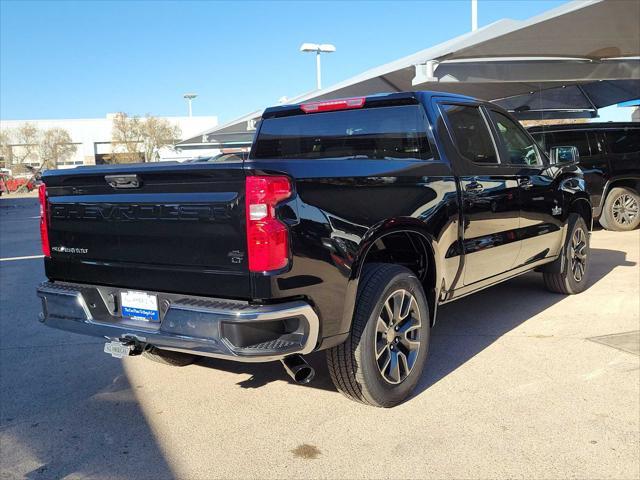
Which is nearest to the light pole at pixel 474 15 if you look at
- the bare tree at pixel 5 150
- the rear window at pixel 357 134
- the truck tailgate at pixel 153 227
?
the rear window at pixel 357 134

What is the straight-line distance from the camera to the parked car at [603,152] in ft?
36.1

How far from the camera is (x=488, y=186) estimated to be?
4.59 meters

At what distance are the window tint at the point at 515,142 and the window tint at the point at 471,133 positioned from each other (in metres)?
0.28

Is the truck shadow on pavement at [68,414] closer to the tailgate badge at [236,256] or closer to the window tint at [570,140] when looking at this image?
the tailgate badge at [236,256]

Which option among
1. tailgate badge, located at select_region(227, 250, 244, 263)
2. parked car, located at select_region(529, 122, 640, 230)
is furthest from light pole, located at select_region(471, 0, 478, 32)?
tailgate badge, located at select_region(227, 250, 244, 263)

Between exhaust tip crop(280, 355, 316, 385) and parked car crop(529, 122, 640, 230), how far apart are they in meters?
9.12

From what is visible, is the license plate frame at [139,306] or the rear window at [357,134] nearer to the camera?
the license plate frame at [139,306]

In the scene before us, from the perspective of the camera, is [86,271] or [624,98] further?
[624,98]

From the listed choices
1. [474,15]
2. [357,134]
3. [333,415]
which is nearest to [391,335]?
[333,415]

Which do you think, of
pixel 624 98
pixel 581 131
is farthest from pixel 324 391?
pixel 624 98

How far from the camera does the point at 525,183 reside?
5215 mm

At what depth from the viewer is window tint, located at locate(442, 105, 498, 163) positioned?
4.50 metres

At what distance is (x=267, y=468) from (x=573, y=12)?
325 inches

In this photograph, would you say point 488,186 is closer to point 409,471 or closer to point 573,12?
point 409,471
